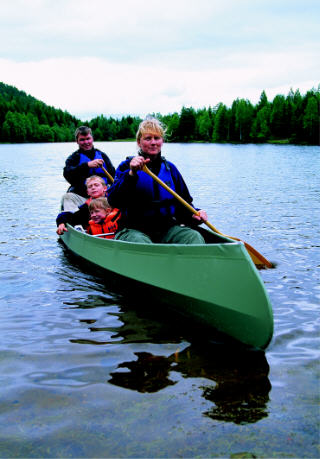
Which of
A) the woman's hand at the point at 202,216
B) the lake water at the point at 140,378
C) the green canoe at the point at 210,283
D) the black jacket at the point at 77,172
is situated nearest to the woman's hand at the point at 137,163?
the green canoe at the point at 210,283

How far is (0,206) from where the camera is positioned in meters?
14.4

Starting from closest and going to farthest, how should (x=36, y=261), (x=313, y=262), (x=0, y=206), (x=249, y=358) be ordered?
(x=249, y=358)
(x=313, y=262)
(x=36, y=261)
(x=0, y=206)

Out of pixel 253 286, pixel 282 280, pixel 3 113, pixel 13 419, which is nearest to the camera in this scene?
pixel 13 419

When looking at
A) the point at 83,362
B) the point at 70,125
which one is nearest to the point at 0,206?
the point at 83,362

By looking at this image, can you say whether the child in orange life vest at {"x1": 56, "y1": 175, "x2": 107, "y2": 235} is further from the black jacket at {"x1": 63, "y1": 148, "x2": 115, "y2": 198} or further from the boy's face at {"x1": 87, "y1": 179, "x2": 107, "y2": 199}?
the black jacket at {"x1": 63, "y1": 148, "x2": 115, "y2": 198}

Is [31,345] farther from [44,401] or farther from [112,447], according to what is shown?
[112,447]

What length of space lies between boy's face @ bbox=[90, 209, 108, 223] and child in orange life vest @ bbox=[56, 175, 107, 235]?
45 centimetres

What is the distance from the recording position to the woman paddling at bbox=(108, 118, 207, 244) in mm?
4934

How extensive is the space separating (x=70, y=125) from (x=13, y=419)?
139740 mm

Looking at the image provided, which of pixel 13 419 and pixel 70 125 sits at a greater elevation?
pixel 70 125

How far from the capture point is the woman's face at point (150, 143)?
4.92 m

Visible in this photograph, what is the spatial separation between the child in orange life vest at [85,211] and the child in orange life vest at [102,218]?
41cm

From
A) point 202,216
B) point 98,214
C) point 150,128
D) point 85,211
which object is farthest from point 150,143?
point 85,211

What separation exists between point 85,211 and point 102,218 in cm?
60
